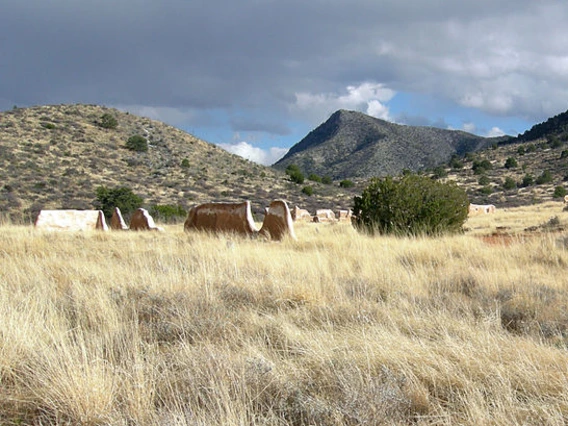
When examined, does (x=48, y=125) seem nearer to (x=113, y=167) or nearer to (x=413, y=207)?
(x=113, y=167)

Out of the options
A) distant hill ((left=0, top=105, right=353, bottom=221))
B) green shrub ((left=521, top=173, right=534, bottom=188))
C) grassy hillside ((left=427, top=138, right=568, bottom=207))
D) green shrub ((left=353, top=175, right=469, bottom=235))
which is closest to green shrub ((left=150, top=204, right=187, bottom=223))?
distant hill ((left=0, top=105, right=353, bottom=221))

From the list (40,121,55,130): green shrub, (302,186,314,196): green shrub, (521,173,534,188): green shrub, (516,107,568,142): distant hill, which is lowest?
(521,173,534,188): green shrub

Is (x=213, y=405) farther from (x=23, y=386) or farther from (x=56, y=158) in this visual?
(x=56, y=158)

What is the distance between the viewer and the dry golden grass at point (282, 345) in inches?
104

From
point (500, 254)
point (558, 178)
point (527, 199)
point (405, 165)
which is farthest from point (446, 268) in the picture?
point (405, 165)

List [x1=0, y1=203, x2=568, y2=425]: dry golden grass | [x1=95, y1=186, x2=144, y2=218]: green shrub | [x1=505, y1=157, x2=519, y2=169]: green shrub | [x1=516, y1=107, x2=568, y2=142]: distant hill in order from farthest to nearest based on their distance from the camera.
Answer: [x1=516, y1=107, x2=568, y2=142]: distant hill, [x1=505, y1=157, x2=519, y2=169]: green shrub, [x1=95, y1=186, x2=144, y2=218]: green shrub, [x1=0, y1=203, x2=568, y2=425]: dry golden grass

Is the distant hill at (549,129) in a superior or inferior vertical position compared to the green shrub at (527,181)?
superior

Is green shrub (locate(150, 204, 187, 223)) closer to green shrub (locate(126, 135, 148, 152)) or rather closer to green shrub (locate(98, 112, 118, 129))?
green shrub (locate(126, 135, 148, 152))

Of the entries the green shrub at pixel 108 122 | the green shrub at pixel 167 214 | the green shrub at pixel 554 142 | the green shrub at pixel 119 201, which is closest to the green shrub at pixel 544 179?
the green shrub at pixel 554 142

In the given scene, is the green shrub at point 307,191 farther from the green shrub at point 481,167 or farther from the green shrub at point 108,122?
the green shrub at point 481,167

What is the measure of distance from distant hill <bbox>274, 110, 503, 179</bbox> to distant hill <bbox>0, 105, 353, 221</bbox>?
1232 inches

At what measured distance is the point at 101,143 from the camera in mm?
49375

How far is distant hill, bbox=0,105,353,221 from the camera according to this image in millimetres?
35469

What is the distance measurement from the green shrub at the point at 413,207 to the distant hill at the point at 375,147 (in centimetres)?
6575
